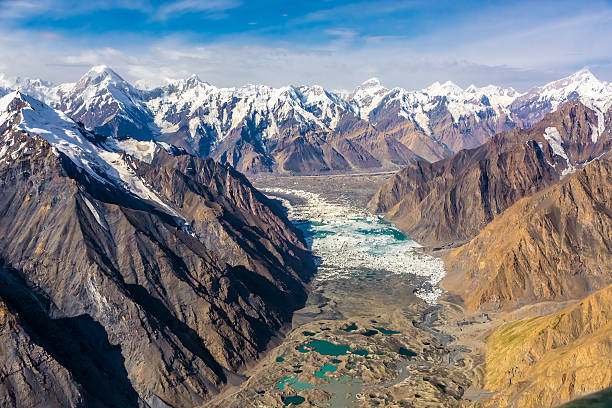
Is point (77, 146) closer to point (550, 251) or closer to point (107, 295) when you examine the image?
point (107, 295)

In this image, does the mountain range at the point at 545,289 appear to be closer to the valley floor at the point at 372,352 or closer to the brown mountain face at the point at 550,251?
the brown mountain face at the point at 550,251

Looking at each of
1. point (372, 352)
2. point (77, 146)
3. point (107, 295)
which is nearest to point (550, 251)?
point (372, 352)

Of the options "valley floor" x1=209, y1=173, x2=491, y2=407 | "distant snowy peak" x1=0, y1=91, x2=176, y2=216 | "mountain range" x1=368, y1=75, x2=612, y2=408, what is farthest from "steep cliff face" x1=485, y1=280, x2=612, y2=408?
"distant snowy peak" x1=0, y1=91, x2=176, y2=216

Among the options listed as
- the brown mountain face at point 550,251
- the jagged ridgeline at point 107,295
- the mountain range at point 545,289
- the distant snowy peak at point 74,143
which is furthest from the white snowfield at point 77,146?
the mountain range at point 545,289

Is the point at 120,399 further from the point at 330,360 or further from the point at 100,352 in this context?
the point at 330,360

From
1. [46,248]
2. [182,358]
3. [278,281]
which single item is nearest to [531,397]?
[182,358]

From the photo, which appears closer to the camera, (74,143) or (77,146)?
(77,146)

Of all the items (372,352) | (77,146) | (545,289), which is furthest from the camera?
(77,146)
